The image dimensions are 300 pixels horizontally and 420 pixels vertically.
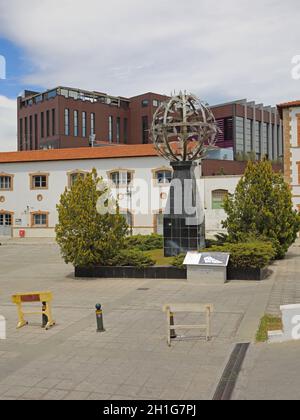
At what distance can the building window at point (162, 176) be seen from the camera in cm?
4241

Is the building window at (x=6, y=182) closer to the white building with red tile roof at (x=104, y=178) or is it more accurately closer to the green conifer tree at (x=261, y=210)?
the white building with red tile roof at (x=104, y=178)

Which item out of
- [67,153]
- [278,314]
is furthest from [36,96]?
[278,314]

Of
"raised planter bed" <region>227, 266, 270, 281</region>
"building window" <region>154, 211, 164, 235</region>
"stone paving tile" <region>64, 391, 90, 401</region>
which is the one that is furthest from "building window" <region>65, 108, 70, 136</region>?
"stone paving tile" <region>64, 391, 90, 401</region>

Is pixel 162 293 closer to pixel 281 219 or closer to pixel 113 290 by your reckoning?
pixel 113 290

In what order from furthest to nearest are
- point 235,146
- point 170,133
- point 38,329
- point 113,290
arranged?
1. point 235,146
2. point 170,133
3. point 113,290
4. point 38,329

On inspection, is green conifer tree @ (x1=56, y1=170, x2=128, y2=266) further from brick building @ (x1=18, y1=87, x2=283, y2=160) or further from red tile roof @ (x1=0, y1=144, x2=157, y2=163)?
brick building @ (x1=18, y1=87, x2=283, y2=160)

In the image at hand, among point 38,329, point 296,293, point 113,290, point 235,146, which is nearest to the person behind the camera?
point 38,329

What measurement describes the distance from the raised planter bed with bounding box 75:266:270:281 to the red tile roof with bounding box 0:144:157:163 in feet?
75.2

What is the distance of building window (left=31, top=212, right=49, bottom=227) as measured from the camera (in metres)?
45.3

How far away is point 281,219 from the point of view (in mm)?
24281

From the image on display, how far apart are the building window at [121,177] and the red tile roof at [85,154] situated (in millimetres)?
1392

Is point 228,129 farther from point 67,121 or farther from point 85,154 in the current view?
point 85,154

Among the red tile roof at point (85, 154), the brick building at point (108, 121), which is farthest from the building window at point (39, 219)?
the brick building at point (108, 121)

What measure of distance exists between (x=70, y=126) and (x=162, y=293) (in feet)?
210
